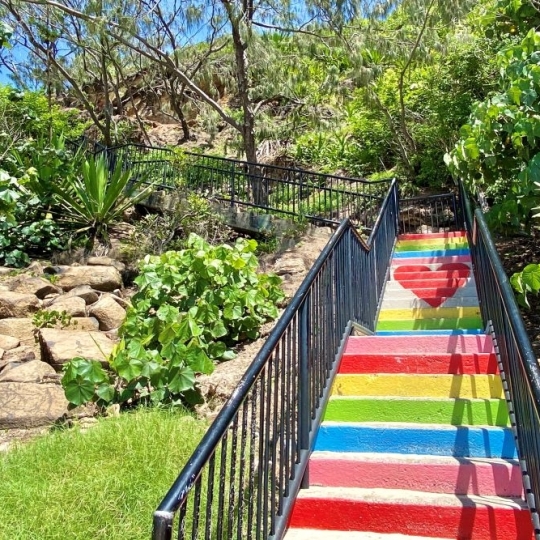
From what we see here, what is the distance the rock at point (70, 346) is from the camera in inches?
224

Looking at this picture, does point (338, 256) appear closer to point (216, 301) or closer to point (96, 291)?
point (216, 301)

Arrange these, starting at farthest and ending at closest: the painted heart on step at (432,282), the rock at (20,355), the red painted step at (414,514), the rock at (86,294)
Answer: the rock at (86,294) → the rock at (20,355) → the painted heart on step at (432,282) → the red painted step at (414,514)

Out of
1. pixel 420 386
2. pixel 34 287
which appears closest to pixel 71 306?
pixel 34 287

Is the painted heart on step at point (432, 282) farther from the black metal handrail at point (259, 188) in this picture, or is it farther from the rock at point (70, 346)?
the rock at point (70, 346)

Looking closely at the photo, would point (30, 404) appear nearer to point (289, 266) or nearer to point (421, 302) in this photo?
point (421, 302)

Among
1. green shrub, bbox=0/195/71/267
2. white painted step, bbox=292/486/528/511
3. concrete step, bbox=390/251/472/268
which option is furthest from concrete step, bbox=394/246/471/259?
green shrub, bbox=0/195/71/267

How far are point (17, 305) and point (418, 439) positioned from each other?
5.87 meters

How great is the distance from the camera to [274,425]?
8.49 ft

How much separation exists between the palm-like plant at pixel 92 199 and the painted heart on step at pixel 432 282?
5344 millimetres

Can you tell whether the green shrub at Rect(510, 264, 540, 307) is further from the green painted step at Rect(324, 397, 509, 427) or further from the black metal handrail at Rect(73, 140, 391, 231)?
the black metal handrail at Rect(73, 140, 391, 231)

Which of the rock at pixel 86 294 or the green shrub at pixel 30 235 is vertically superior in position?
the green shrub at pixel 30 235

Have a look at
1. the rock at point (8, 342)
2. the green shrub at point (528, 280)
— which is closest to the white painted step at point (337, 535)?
the green shrub at point (528, 280)

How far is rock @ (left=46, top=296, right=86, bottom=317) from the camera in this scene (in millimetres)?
7041

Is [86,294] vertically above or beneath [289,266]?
beneath
